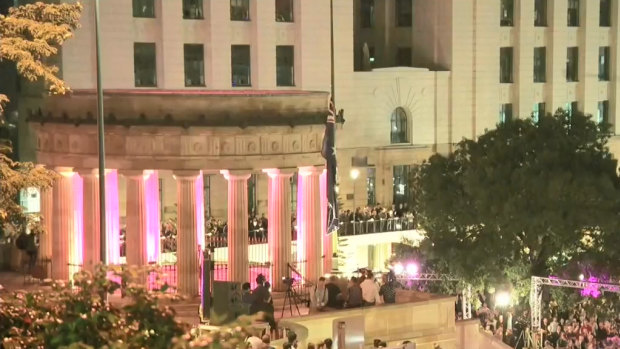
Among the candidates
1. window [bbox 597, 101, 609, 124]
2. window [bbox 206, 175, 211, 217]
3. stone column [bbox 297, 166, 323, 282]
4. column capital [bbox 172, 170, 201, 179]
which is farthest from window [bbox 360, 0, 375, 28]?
column capital [bbox 172, 170, 201, 179]

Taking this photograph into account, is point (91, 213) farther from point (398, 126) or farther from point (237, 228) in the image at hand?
point (398, 126)

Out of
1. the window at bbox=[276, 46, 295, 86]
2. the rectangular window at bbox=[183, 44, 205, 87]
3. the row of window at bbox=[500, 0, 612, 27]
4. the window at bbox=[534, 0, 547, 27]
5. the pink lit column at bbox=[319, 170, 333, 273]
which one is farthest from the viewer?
the window at bbox=[534, 0, 547, 27]

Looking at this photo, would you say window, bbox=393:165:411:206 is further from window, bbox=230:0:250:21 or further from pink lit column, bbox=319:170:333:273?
pink lit column, bbox=319:170:333:273

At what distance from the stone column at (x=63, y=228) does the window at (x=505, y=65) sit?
111 feet

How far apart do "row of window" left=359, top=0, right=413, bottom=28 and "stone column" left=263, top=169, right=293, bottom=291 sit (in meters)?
30.8

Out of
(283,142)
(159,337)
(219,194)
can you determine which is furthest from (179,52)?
(159,337)

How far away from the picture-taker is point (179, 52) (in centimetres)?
6191

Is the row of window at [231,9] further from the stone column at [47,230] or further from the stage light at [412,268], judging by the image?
the stone column at [47,230]

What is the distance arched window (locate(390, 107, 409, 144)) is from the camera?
69.9 metres

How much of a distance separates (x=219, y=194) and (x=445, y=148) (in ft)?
46.1

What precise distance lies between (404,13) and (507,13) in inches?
205

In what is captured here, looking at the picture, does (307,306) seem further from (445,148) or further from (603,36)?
(603,36)

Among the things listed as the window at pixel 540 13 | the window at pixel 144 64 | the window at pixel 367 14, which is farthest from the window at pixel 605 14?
the window at pixel 144 64

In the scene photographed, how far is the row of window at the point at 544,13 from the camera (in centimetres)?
7312
